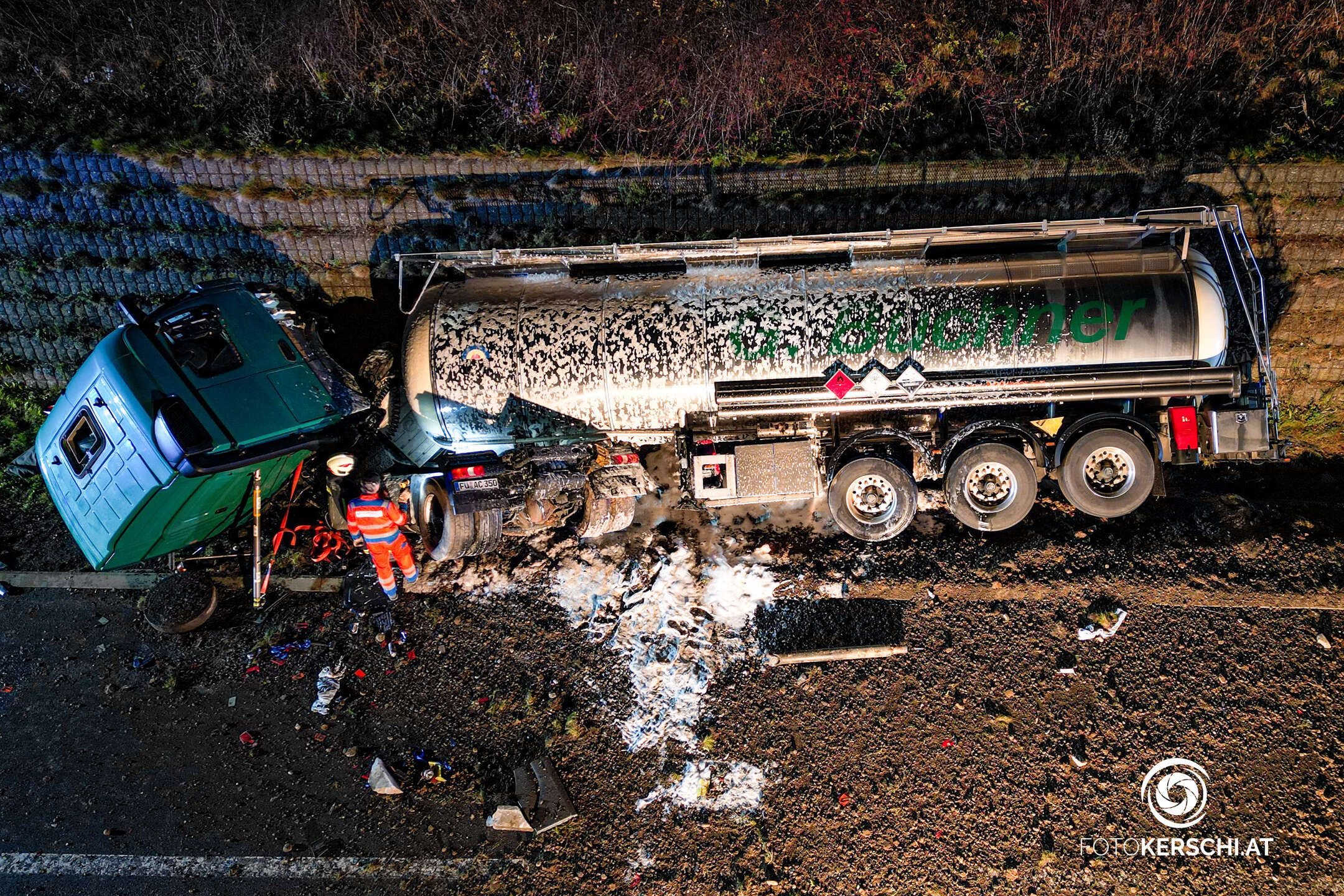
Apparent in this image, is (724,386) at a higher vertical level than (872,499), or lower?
higher

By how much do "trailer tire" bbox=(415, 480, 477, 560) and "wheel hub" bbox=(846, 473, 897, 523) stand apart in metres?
3.49

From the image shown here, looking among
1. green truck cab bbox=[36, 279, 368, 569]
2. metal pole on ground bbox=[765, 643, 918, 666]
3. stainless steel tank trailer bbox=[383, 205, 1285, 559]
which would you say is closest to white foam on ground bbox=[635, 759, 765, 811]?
metal pole on ground bbox=[765, 643, 918, 666]

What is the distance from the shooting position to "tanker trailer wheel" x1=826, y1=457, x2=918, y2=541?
21.0ft

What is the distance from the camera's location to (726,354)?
6.07 metres

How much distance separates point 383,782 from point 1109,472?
7.09m

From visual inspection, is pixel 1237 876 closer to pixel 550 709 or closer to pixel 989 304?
pixel 989 304

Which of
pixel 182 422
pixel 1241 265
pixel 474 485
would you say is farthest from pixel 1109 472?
pixel 182 422

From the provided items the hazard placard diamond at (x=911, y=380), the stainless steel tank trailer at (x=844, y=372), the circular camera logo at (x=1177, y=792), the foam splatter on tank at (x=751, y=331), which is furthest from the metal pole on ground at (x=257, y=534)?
the circular camera logo at (x=1177, y=792)

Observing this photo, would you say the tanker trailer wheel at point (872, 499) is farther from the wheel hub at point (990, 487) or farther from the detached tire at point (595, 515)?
the detached tire at point (595, 515)

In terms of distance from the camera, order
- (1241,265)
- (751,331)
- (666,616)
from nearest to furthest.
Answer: (751,331), (666,616), (1241,265)

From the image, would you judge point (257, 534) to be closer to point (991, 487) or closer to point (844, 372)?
point (844, 372)

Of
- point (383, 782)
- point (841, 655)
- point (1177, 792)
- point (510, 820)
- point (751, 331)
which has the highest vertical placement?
point (751, 331)

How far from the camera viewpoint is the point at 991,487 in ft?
21.3

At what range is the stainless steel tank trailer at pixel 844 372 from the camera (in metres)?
5.91
